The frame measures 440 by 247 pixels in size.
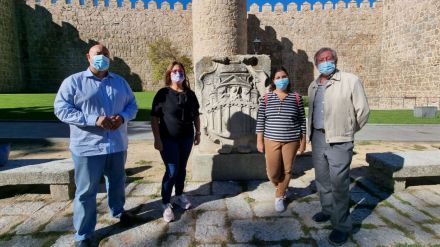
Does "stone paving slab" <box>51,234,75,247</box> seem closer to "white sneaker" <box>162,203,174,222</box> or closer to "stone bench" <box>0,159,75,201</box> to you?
"white sneaker" <box>162,203,174,222</box>

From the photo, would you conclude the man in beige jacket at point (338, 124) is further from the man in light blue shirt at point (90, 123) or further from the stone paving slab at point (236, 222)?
the man in light blue shirt at point (90, 123)

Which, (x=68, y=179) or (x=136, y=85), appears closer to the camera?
(x=68, y=179)

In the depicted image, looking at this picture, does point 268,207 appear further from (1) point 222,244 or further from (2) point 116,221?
(2) point 116,221

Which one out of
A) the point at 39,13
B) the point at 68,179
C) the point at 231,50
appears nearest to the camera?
the point at 68,179

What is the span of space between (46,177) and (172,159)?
1595 mm

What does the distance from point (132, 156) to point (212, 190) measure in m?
2.39

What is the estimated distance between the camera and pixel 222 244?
2.39m

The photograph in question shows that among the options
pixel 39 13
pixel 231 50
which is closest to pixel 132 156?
pixel 231 50

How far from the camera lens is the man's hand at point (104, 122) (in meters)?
2.27

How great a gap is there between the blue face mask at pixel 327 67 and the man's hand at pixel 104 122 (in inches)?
72.7

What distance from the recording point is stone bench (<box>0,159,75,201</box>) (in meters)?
3.26

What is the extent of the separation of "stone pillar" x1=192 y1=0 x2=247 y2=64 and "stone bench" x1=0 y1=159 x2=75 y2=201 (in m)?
11.3

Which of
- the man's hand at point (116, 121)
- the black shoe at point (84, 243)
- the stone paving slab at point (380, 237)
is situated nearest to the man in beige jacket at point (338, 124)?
the stone paving slab at point (380, 237)

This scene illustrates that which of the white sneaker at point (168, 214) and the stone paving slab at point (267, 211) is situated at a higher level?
the white sneaker at point (168, 214)
